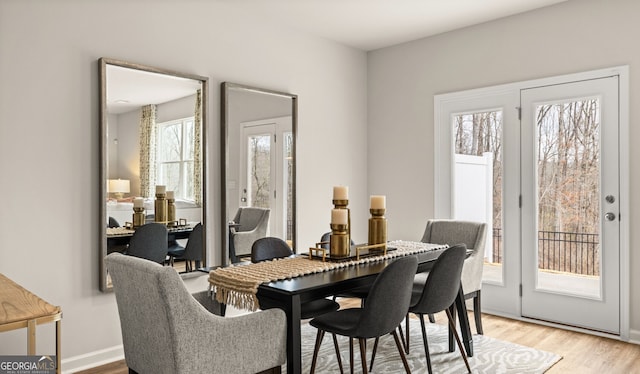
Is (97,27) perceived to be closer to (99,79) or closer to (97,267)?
(99,79)

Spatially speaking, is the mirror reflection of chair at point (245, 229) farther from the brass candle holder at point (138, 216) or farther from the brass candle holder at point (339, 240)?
the brass candle holder at point (339, 240)

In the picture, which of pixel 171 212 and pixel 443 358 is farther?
pixel 171 212

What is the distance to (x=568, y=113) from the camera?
3.77m

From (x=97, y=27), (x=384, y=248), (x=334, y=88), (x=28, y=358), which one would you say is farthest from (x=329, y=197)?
(x=28, y=358)

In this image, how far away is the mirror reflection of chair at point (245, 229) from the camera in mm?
3844

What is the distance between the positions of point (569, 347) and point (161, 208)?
9.98 ft

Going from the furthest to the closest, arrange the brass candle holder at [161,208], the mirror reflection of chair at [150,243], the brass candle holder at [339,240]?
1. the brass candle holder at [161,208]
2. the mirror reflection of chair at [150,243]
3. the brass candle holder at [339,240]

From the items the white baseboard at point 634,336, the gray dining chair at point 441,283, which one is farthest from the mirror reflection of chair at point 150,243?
the white baseboard at point 634,336

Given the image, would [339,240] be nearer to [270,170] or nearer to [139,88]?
[270,170]

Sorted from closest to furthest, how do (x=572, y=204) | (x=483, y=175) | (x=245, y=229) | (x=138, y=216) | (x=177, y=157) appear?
1. (x=138, y=216)
2. (x=177, y=157)
3. (x=572, y=204)
4. (x=245, y=229)
5. (x=483, y=175)

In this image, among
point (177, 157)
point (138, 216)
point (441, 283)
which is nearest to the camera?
point (441, 283)

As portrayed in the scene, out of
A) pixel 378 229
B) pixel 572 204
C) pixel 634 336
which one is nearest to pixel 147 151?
pixel 378 229

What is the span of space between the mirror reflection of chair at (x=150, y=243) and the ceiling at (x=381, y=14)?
1.86m

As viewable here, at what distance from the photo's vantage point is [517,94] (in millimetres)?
4039
